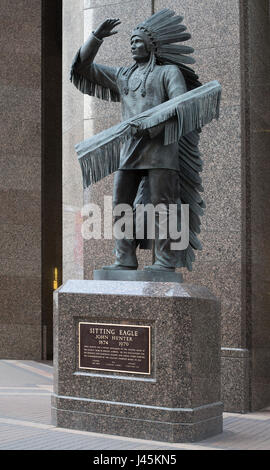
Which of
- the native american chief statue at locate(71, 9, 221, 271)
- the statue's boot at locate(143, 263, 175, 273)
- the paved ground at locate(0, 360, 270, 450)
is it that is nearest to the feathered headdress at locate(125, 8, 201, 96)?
the native american chief statue at locate(71, 9, 221, 271)

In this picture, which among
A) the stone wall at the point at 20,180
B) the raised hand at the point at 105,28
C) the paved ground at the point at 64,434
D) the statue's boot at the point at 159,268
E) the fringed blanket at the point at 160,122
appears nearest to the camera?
the paved ground at the point at 64,434

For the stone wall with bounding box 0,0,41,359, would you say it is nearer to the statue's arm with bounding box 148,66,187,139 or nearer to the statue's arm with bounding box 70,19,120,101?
the statue's arm with bounding box 70,19,120,101

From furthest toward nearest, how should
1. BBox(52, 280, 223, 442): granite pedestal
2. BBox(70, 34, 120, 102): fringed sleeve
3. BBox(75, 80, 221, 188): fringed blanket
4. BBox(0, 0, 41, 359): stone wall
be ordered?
BBox(0, 0, 41, 359): stone wall < BBox(70, 34, 120, 102): fringed sleeve < BBox(75, 80, 221, 188): fringed blanket < BBox(52, 280, 223, 442): granite pedestal

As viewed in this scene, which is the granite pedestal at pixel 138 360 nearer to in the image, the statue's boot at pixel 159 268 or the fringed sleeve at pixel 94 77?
the statue's boot at pixel 159 268

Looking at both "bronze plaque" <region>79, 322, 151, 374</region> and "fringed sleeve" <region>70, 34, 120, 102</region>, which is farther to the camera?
"fringed sleeve" <region>70, 34, 120, 102</region>

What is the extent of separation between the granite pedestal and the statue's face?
2486mm

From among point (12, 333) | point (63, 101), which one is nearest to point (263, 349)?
point (12, 333)

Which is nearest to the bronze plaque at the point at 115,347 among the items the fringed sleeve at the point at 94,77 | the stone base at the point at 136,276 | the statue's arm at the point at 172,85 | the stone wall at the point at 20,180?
the stone base at the point at 136,276

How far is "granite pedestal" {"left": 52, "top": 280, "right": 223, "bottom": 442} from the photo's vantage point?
6.60 meters

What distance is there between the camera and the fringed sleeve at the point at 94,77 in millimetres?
7648

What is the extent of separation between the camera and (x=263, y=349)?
9.03m

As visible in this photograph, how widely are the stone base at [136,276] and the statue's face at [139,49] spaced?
234cm
